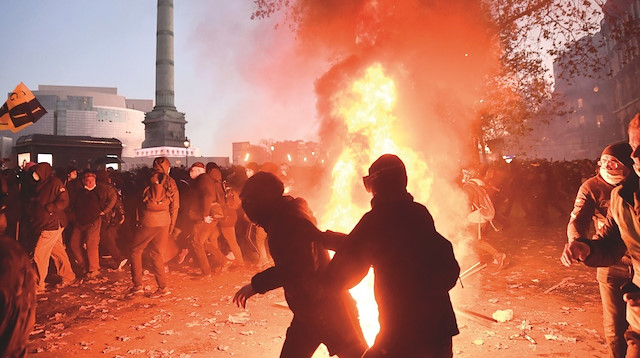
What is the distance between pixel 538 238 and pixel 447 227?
17.4 ft

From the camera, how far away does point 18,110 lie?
9.99 meters

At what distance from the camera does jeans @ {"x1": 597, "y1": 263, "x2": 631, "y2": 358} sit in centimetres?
329

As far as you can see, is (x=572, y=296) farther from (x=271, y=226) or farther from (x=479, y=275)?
(x=271, y=226)

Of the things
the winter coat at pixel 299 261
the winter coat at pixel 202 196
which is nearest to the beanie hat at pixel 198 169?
the winter coat at pixel 202 196

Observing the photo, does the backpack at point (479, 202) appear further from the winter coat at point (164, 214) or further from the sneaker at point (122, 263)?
the sneaker at point (122, 263)

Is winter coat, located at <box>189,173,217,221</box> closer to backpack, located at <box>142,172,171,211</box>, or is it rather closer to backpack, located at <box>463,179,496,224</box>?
backpack, located at <box>142,172,171,211</box>

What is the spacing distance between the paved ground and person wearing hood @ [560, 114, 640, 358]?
193 centimetres

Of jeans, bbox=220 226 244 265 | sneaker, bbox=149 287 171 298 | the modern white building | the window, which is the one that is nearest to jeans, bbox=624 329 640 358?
sneaker, bbox=149 287 171 298

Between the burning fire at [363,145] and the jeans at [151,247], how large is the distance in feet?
8.64

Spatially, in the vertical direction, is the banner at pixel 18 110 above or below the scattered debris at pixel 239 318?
above

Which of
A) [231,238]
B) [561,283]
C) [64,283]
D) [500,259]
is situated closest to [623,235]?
[561,283]

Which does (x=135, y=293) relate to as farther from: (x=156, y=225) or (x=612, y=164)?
(x=612, y=164)

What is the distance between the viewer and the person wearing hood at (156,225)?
246 inches

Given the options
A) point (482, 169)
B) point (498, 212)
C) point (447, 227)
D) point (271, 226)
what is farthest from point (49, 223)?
point (498, 212)
